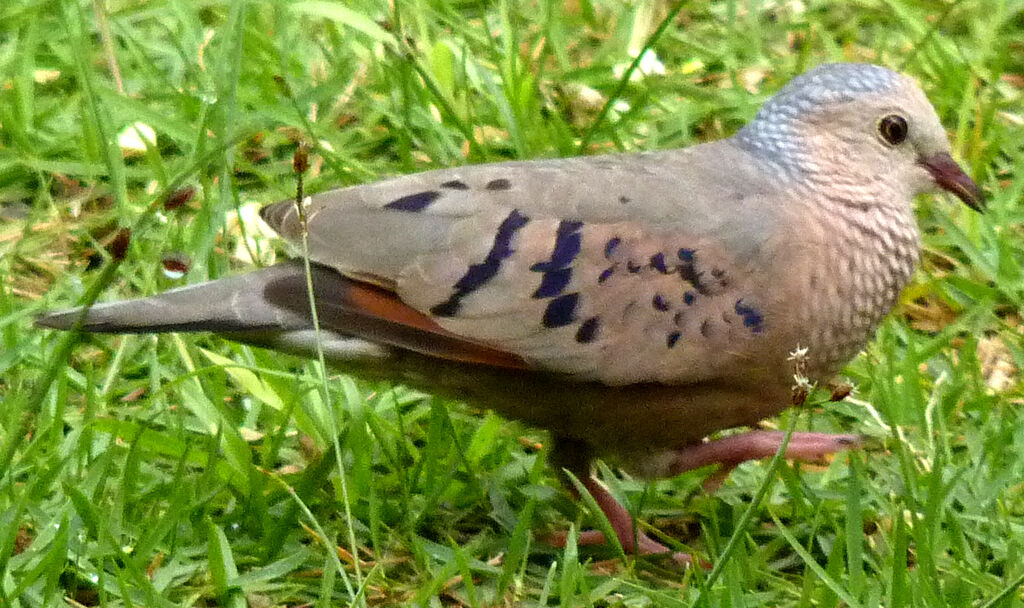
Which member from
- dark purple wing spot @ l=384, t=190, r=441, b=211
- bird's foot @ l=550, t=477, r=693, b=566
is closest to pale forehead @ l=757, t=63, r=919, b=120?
dark purple wing spot @ l=384, t=190, r=441, b=211

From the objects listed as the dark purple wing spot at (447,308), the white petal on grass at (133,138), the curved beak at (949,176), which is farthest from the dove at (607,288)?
the white petal on grass at (133,138)

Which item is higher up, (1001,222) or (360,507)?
(1001,222)

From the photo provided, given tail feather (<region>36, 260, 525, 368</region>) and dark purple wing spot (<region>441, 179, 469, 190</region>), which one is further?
dark purple wing spot (<region>441, 179, 469, 190</region>)

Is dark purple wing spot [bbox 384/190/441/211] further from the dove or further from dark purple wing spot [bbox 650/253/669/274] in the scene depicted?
dark purple wing spot [bbox 650/253/669/274]

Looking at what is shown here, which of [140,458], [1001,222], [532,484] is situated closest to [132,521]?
[140,458]

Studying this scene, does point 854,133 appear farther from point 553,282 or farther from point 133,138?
point 133,138

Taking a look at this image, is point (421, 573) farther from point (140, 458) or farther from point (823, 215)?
point (823, 215)
